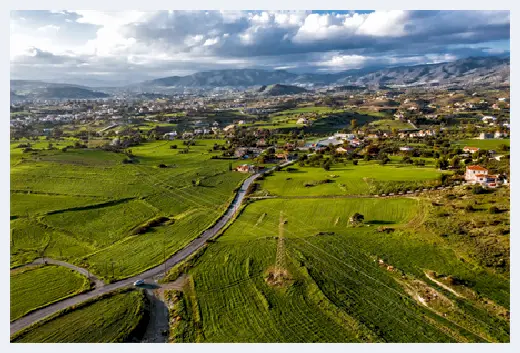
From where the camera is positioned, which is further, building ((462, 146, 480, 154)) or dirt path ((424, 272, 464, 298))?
building ((462, 146, 480, 154))

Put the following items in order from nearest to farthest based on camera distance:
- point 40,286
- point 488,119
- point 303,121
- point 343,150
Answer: point 40,286
point 343,150
point 488,119
point 303,121

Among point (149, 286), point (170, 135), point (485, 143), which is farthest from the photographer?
point (170, 135)

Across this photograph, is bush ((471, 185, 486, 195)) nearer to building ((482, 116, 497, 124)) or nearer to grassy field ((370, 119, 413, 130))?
grassy field ((370, 119, 413, 130))

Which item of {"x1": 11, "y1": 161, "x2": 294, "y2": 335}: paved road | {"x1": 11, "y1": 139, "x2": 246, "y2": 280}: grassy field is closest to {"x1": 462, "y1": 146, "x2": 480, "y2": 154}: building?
{"x1": 11, "y1": 139, "x2": 246, "y2": 280}: grassy field

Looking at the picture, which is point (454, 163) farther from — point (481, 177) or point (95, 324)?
point (95, 324)

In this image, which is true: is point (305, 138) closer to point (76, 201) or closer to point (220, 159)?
point (220, 159)

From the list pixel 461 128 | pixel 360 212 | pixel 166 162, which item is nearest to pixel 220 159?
pixel 166 162

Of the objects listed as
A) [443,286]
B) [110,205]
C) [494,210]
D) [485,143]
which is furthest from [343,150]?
[443,286]
